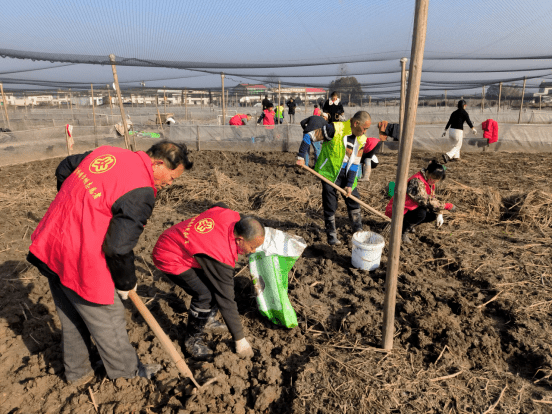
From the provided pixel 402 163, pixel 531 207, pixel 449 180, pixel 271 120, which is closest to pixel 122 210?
pixel 402 163

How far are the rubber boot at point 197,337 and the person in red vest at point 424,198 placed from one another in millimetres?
2368

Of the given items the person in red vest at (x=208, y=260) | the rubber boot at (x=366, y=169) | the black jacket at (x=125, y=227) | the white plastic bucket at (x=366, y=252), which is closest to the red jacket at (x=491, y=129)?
the rubber boot at (x=366, y=169)

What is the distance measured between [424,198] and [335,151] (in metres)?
1.13

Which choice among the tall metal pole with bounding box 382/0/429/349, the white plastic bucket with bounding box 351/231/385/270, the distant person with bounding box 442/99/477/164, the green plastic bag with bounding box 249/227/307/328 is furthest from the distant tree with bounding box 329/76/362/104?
the tall metal pole with bounding box 382/0/429/349

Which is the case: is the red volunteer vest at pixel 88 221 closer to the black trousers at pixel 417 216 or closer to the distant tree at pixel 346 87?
the black trousers at pixel 417 216

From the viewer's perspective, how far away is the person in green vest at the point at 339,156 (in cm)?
A: 411

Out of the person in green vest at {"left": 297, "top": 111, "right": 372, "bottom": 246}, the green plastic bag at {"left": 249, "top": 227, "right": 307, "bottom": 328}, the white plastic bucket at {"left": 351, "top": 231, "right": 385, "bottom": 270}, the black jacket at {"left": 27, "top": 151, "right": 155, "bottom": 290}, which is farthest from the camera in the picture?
the person in green vest at {"left": 297, "top": 111, "right": 372, "bottom": 246}

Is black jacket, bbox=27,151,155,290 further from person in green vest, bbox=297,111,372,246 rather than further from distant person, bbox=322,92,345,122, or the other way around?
distant person, bbox=322,92,345,122

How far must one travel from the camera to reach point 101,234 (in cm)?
188

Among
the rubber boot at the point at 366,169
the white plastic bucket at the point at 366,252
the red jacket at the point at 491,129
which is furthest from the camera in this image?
the red jacket at the point at 491,129

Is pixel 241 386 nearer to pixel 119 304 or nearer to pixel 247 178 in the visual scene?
pixel 119 304

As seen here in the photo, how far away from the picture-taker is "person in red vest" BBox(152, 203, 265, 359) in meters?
2.34

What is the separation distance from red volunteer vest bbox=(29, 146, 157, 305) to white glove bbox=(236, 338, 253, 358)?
0.95m

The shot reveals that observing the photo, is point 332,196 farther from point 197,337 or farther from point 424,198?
point 197,337
